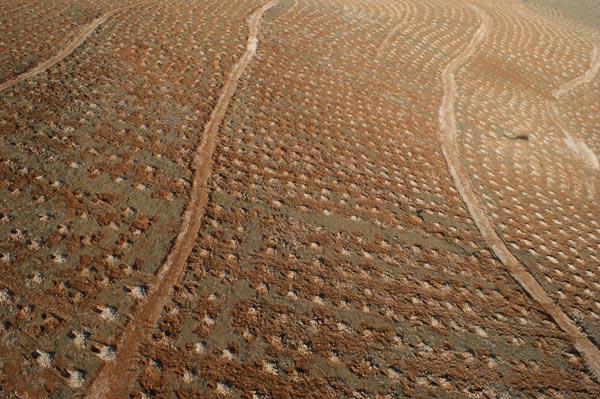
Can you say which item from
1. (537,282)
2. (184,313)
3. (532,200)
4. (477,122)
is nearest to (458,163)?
(532,200)

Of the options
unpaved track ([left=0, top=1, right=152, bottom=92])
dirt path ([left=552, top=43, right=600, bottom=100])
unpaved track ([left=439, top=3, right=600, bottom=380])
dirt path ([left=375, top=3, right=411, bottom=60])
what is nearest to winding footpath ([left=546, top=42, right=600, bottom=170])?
dirt path ([left=552, top=43, right=600, bottom=100])

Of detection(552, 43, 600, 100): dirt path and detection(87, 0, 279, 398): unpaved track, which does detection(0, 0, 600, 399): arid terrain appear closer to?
detection(87, 0, 279, 398): unpaved track

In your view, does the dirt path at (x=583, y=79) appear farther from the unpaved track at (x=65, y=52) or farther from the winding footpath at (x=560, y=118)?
the unpaved track at (x=65, y=52)

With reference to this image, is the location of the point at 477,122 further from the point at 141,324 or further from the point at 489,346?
the point at 141,324

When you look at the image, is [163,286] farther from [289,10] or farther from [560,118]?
[289,10]

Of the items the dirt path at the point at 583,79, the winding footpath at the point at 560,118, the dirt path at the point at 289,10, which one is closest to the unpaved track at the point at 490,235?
the winding footpath at the point at 560,118
